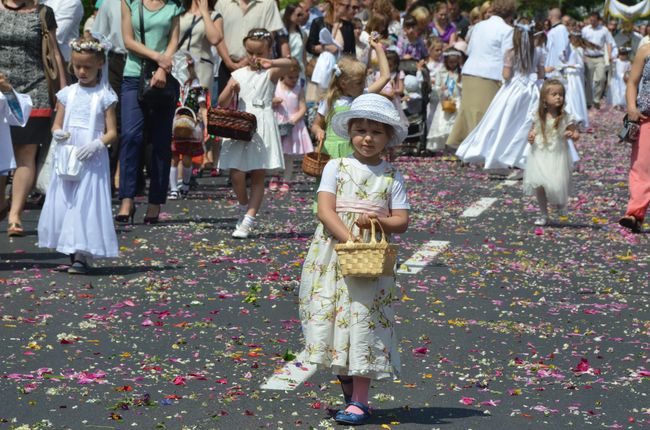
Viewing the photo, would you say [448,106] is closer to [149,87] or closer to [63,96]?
[149,87]

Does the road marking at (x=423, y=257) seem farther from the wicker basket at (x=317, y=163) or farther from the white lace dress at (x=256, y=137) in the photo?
the white lace dress at (x=256, y=137)

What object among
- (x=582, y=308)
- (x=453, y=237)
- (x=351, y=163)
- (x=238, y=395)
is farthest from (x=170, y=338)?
(x=453, y=237)

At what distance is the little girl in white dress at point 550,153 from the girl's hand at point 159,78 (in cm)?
346

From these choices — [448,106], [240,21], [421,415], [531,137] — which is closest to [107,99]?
[421,415]

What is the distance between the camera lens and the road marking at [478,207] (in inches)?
572

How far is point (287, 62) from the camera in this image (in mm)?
12922

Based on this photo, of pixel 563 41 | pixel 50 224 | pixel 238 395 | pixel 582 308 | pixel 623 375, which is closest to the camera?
pixel 238 395

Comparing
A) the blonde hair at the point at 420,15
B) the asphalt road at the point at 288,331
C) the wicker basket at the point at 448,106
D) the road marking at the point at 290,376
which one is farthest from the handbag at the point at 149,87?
the blonde hair at the point at 420,15

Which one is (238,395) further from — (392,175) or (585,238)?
(585,238)

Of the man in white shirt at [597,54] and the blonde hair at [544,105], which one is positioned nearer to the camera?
the blonde hair at [544,105]

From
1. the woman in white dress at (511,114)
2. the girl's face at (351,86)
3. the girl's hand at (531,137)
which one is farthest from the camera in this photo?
the woman in white dress at (511,114)

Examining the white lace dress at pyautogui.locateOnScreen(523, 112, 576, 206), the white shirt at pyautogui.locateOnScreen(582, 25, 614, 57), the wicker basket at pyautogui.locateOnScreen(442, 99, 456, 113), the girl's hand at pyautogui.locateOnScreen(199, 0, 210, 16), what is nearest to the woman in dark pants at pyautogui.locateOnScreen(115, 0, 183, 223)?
the girl's hand at pyautogui.locateOnScreen(199, 0, 210, 16)

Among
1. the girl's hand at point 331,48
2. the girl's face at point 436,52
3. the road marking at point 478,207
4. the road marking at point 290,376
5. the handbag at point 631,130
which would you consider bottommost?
the road marking at point 290,376

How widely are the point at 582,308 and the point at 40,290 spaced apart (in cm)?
334
